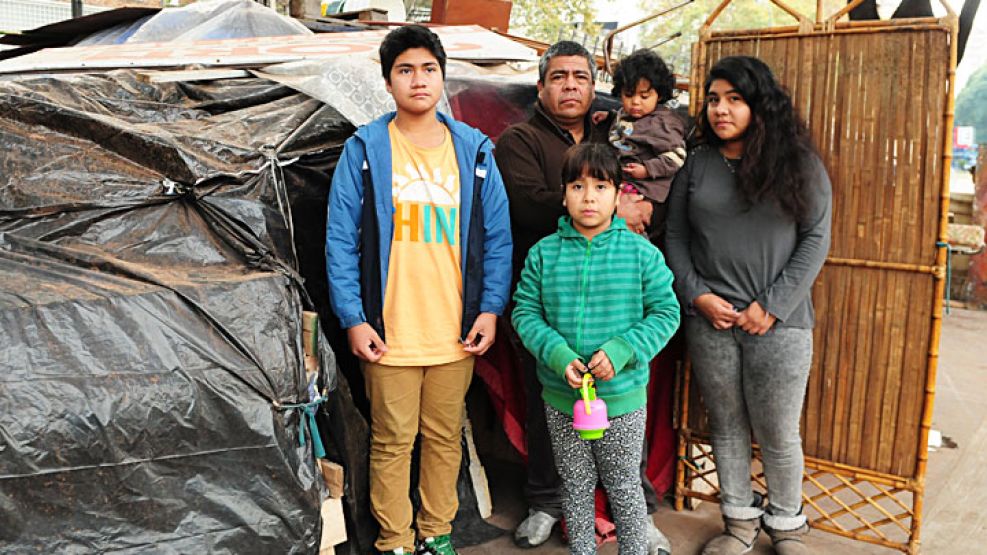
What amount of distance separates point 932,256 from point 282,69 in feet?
8.19

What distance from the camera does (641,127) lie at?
311 centimetres

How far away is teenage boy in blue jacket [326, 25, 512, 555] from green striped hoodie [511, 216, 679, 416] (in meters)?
0.26

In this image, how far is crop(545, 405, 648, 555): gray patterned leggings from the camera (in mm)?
2541

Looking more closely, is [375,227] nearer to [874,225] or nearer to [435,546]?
[435,546]

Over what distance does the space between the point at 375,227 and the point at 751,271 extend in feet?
4.05

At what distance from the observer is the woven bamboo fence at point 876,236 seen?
2.83 meters

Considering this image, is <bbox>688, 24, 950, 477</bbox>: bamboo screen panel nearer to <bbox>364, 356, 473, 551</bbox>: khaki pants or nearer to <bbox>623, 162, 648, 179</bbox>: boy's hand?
<bbox>623, 162, 648, 179</bbox>: boy's hand

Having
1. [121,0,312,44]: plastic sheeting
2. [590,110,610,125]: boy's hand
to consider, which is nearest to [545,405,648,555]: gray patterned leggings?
[590,110,610,125]: boy's hand

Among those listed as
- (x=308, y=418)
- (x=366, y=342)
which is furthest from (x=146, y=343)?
(x=366, y=342)

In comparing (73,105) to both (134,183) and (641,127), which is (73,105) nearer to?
(134,183)

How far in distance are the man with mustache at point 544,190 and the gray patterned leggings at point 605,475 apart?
0.39 metres

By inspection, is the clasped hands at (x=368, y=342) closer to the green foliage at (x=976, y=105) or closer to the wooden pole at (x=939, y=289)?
the wooden pole at (x=939, y=289)

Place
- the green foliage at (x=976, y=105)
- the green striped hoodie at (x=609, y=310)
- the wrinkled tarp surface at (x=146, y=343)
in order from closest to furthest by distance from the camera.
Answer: the wrinkled tarp surface at (x=146, y=343) → the green striped hoodie at (x=609, y=310) → the green foliage at (x=976, y=105)

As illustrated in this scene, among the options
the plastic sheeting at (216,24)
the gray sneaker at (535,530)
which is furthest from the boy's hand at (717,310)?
the plastic sheeting at (216,24)
